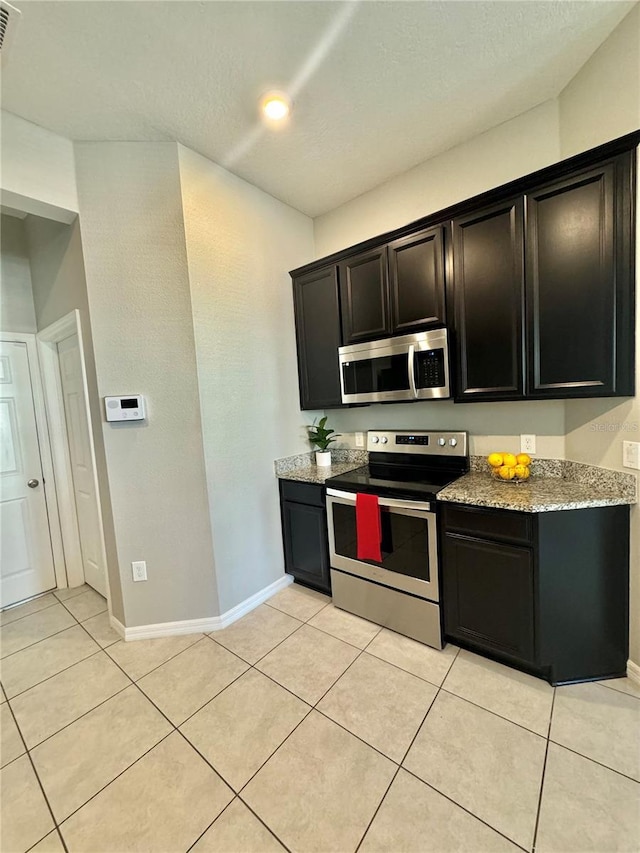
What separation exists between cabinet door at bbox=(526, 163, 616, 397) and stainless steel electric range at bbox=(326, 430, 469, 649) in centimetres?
71

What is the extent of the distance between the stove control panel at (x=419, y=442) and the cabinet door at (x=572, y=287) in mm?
617

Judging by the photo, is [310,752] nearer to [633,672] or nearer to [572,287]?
[633,672]

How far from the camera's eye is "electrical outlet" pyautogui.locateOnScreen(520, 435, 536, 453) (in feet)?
6.73

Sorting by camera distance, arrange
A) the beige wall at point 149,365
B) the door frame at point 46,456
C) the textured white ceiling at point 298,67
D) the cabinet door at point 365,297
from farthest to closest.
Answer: the door frame at point 46,456 → the cabinet door at point 365,297 → the beige wall at point 149,365 → the textured white ceiling at point 298,67

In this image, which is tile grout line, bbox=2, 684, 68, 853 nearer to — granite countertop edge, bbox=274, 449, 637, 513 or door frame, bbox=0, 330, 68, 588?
door frame, bbox=0, 330, 68, 588

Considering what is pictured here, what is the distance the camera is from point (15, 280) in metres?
2.63

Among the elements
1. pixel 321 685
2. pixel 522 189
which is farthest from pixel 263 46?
pixel 321 685

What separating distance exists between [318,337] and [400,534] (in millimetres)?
1577

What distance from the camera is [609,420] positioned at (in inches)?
65.7

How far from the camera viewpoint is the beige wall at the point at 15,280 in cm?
257

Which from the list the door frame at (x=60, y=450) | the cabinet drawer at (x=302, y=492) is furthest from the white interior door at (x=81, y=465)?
the cabinet drawer at (x=302, y=492)

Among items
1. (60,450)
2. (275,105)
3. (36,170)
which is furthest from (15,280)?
(275,105)

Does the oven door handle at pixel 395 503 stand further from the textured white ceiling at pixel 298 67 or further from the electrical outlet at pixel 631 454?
the textured white ceiling at pixel 298 67

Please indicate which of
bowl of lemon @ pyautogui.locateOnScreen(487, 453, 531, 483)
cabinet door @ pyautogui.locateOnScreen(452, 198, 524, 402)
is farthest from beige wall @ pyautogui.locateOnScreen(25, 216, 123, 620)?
bowl of lemon @ pyautogui.locateOnScreen(487, 453, 531, 483)
